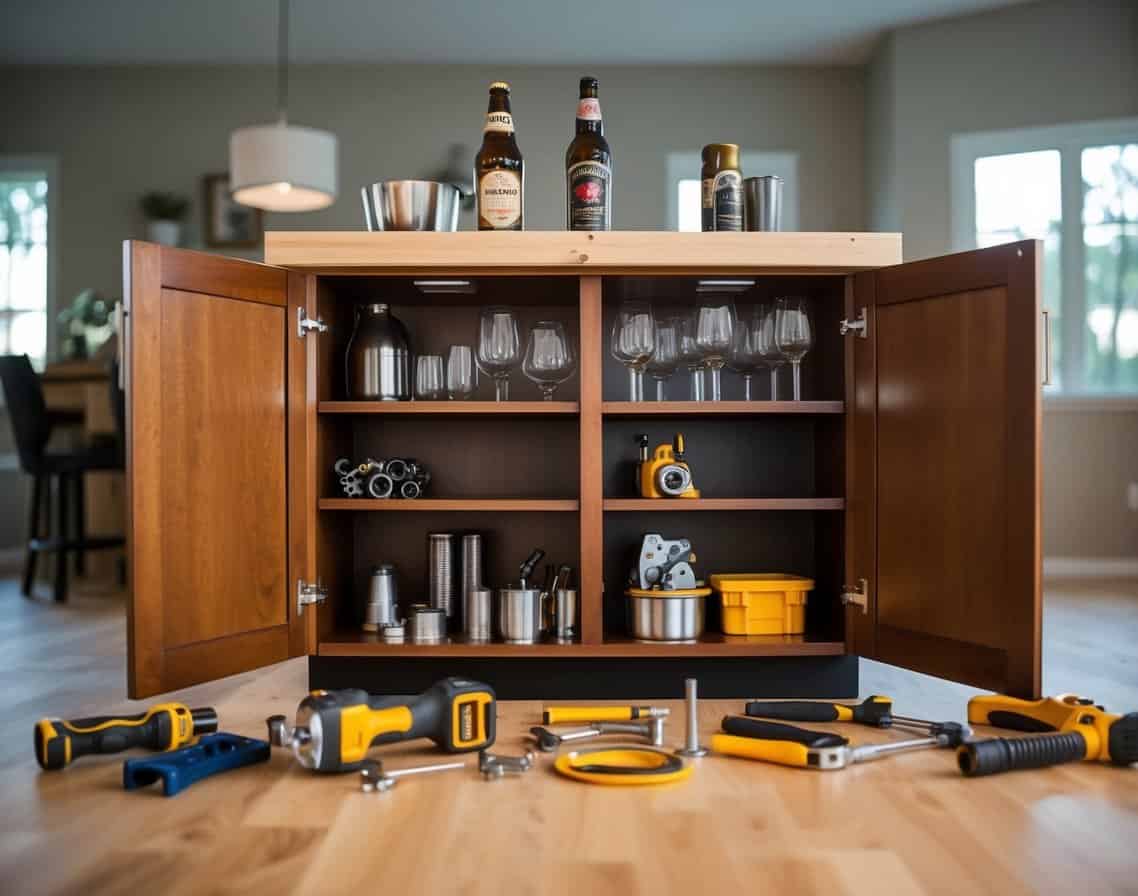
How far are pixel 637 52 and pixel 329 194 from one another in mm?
2054

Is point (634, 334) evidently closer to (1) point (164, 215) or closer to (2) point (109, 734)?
(2) point (109, 734)

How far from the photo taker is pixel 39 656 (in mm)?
3184

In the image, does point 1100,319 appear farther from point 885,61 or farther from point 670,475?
point 670,475

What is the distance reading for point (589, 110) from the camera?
2.55m

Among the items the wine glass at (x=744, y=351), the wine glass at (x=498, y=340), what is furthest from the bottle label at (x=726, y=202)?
the wine glass at (x=498, y=340)

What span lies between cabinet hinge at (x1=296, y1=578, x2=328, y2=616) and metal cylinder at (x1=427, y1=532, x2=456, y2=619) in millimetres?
299

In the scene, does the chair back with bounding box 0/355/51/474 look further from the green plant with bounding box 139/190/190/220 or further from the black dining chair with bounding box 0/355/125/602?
the green plant with bounding box 139/190/190/220

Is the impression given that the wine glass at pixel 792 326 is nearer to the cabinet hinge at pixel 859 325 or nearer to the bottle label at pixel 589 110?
the cabinet hinge at pixel 859 325

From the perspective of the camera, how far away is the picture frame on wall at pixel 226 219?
6348mm

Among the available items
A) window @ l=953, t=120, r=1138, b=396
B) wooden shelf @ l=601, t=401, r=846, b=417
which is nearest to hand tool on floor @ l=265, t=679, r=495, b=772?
wooden shelf @ l=601, t=401, r=846, b=417

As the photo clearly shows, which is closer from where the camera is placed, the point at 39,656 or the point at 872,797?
the point at 872,797

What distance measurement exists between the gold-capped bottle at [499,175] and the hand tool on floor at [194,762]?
1189 mm

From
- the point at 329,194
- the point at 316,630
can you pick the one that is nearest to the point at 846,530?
the point at 316,630

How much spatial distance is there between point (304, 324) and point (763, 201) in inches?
41.4
